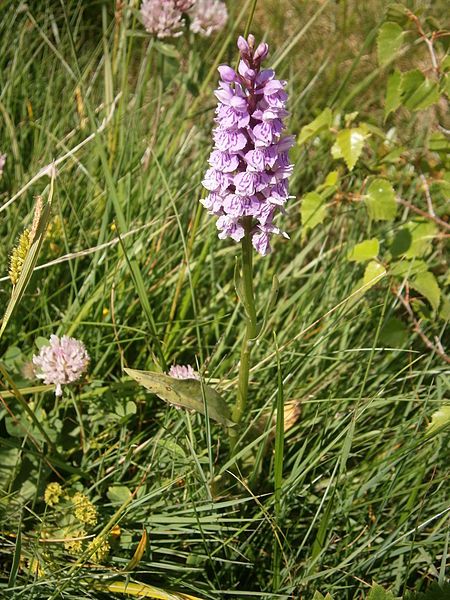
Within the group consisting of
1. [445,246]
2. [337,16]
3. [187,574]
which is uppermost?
[337,16]

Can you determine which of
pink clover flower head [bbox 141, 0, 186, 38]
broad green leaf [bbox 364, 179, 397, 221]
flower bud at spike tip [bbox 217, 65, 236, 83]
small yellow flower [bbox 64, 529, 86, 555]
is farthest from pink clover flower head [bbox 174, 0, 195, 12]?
small yellow flower [bbox 64, 529, 86, 555]

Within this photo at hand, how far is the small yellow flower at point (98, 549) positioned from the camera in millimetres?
1251

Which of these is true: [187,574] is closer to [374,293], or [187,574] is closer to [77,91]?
[374,293]

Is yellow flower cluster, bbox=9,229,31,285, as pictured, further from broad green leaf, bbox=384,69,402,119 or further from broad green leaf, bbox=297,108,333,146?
broad green leaf, bbox=384,69,402,119

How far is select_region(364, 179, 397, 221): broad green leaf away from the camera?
1.77 m

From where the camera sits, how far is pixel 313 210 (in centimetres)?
182

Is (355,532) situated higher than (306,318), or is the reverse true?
(306,318)

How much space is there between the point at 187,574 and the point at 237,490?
0.74ft

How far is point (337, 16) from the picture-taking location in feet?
9.81

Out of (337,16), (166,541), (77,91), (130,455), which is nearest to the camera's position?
(166,541)

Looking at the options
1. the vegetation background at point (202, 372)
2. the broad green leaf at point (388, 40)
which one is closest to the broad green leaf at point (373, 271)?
the vegetation background at point (202, 372)

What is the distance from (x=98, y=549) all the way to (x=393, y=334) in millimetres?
839

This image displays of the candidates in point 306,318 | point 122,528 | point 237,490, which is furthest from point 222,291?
point 122,528

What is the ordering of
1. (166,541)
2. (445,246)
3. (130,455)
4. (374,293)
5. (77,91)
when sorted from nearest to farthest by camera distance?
(166,541), (130,455), (374,293), (445,246), (77,91)
